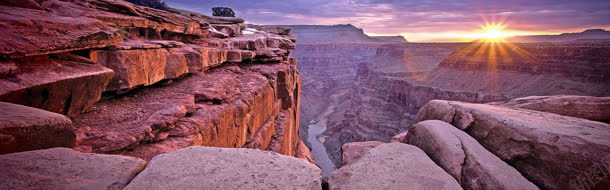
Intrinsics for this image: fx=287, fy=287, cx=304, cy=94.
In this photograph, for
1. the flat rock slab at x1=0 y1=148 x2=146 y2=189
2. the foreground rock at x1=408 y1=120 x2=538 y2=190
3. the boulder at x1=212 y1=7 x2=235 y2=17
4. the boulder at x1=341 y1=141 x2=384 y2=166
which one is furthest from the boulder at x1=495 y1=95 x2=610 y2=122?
the boulder at x1=212 y1=7 x2=235 y2=17

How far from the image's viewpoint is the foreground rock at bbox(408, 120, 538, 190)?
3.62 m

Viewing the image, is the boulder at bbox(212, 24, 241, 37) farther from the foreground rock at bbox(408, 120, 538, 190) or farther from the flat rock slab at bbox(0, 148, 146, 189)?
the flat rock slab at bbox(0, 148, 146, 189)

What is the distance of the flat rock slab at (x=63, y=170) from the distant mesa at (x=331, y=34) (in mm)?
153548

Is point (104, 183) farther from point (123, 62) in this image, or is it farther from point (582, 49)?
point (582, 49)

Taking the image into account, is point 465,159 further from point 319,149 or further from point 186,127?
point 319,149

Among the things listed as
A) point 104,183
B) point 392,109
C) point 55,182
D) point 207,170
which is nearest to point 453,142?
point 207,170

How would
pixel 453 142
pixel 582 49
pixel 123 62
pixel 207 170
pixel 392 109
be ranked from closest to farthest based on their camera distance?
pixel 207 170 < pixel 453 142 < pixel 123 62 < pixel 582 49 < pixel 392 109

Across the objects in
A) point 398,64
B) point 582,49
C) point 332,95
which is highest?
point 582,49

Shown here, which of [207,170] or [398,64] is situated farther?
[398,64]

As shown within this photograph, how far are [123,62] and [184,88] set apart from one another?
1.89 m

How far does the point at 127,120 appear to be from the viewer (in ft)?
17.3

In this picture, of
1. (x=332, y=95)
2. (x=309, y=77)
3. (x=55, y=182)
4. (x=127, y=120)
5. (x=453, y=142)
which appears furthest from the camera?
(x=309, y=77)

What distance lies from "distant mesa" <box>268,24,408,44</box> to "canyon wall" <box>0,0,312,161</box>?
5820 inches

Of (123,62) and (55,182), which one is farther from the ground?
(123,62)
